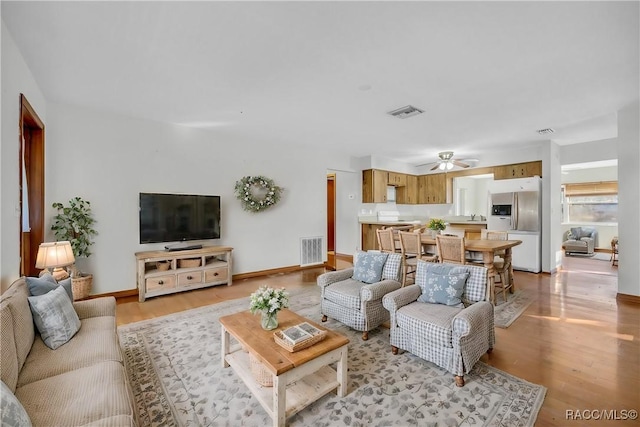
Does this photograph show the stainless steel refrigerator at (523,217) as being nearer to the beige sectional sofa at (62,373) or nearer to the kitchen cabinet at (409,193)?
the kitchen cabinet at (409,193)

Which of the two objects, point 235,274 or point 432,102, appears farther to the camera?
point 235,274

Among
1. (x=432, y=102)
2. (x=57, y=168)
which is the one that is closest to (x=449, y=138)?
(x=432, y=102)

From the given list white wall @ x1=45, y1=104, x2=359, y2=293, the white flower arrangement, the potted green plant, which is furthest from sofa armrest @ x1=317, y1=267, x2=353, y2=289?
the potted green plant

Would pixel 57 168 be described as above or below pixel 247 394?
above

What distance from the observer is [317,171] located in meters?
6.14

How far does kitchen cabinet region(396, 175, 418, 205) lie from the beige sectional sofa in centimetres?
708

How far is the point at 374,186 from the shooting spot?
685 centimetres

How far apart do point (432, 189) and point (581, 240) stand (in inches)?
161

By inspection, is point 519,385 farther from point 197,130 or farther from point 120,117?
point 120,117

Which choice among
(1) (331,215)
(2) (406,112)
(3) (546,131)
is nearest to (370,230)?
(1) (331,215)

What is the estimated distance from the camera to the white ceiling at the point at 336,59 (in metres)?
1.93

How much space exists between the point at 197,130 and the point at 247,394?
4.00 m

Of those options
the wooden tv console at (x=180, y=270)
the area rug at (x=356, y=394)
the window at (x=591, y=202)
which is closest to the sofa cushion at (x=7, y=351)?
the area rug at (x=356, y=394)

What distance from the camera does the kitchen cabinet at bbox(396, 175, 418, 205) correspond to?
7844 mm
